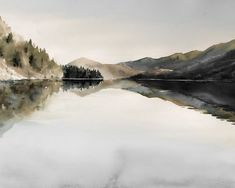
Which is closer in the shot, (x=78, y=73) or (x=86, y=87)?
(x=86, y=87)

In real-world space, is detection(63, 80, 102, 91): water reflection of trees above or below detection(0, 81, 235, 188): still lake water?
below

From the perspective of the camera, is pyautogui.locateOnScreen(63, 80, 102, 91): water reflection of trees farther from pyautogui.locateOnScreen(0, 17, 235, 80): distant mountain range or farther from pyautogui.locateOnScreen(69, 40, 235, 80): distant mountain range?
pyautogui.locateOnScreen(69, 40, 235, 80): distant mountain range

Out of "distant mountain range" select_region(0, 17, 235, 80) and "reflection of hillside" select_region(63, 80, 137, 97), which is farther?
"distant mountain range" select_region(0, 17, 235, 80)

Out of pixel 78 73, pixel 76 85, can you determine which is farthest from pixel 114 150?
pixel 78 73

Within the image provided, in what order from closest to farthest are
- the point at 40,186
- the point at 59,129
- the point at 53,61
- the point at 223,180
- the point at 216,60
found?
the point at 40,186, the point at 223,180, the point at 59,129, the point at 53,61, the point at 216,60

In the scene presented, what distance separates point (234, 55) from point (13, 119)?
38861 mm

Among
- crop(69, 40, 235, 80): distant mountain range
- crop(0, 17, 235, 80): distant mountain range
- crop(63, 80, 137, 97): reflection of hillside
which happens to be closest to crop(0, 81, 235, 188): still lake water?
crop(63, 80, 137, 97): reflection of hillside

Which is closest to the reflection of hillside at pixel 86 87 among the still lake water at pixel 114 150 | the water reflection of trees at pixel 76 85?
the water reflection of trees at pixel 76 85

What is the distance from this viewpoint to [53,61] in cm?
2208

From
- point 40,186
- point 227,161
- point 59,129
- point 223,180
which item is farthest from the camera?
point 59,129

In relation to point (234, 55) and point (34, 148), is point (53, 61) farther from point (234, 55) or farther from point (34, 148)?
point (234, 55)

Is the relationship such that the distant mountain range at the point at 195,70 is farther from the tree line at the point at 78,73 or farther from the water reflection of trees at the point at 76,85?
the water reflection of trees at the point at 76,85

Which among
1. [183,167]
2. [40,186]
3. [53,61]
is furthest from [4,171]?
[53,61]

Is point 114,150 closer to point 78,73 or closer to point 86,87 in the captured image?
point 86,87
